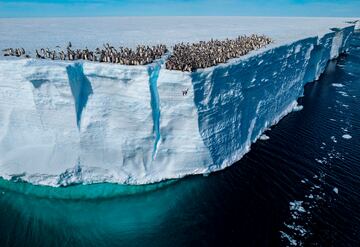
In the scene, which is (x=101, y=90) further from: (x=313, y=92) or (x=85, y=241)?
(x=313, y=92)

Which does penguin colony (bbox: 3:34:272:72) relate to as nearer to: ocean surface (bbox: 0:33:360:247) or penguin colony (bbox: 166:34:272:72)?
penguin colony (bbox: 166:34:272:72)

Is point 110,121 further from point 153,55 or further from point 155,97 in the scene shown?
point 153,55

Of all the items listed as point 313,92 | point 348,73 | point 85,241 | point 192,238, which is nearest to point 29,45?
point 85,241

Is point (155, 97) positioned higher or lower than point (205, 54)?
lower

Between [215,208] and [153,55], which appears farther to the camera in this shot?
[153,55]

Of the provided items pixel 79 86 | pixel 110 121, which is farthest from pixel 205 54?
pixel 79 86

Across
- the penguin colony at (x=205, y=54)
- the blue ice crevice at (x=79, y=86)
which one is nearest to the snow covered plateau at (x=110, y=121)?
the blue ice crevice at (x=79, y=86)

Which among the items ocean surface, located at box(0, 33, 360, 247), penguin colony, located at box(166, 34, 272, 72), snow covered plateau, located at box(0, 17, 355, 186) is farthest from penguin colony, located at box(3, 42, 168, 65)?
ocean surface, located at box(0, 33, 360, 247)
